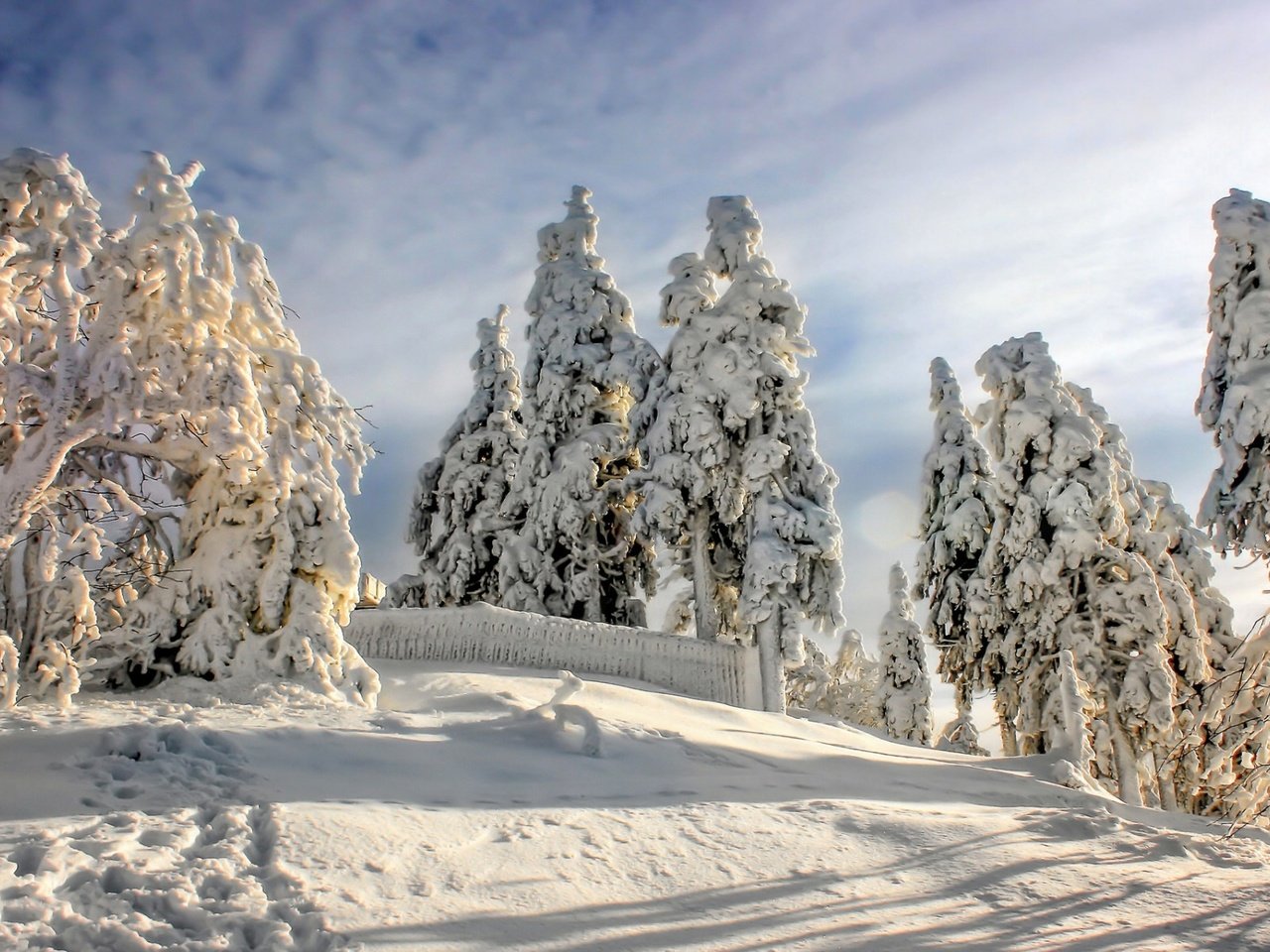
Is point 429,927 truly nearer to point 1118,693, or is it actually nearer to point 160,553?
point 160,553

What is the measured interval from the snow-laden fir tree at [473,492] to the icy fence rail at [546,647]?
669 centimetres

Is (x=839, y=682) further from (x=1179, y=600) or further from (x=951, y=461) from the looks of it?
(x=1179, y=600)

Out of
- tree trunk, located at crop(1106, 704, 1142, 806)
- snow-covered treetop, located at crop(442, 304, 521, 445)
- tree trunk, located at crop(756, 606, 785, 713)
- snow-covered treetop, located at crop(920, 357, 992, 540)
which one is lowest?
tree trunk, located at crop(1106, 704, 1142, 806)

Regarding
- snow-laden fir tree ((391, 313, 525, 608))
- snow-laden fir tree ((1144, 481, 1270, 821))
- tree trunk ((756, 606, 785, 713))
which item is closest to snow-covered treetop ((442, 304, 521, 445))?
snow-laden fir tree ((391, 313, 525, 608))

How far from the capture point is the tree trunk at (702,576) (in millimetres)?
22234

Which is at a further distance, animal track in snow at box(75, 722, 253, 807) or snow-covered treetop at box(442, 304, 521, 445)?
snow-covered treetop at box(442, 304, 521, 445)

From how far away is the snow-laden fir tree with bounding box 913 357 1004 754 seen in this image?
22781 millimetres

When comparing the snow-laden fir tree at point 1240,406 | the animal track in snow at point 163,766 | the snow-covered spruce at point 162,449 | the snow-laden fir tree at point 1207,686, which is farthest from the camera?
the snow-laden fir tree at point 1240,406

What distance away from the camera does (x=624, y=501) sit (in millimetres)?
25359

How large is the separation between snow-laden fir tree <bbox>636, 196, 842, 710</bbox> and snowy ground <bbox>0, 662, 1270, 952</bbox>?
10.5 metres

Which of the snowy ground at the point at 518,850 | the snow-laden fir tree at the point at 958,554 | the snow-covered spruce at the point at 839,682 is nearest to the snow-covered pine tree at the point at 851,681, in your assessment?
the snow-covered spruce at the point at 839,682

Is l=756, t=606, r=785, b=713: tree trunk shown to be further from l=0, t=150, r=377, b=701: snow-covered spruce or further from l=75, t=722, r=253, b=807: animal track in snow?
l=75, t=722, r=253, b=807: animal track in snow

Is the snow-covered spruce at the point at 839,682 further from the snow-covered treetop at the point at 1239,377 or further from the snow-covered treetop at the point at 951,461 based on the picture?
the snow-covered treetop at the point at 1239,377

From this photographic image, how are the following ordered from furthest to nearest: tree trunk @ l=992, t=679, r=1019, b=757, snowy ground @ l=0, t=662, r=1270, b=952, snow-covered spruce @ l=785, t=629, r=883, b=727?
snow-covered spruce @ l=785, t=629, r=883, b=727, tree trunk @ l=992, t=679, r=1019, b=757, snowy ground @ l=0, t=662, r=1270, b=952
